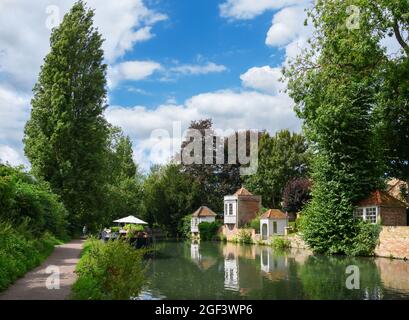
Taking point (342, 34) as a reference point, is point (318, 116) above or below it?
below

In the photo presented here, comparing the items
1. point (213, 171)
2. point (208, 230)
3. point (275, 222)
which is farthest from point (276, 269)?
Answer: point (213, 171)

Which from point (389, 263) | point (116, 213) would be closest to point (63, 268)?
point (389, 263)

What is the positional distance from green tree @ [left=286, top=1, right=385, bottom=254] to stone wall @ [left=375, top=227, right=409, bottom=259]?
5.11 ft

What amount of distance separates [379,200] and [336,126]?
5042 millimetres

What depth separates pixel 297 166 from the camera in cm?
5734

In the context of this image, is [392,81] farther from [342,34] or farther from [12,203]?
[12,203]

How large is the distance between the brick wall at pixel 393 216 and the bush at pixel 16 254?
19437 mm

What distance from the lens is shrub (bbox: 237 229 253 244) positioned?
44.4m

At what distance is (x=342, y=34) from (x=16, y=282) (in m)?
20.9

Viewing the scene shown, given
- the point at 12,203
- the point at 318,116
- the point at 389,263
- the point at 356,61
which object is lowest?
the point at 389,263

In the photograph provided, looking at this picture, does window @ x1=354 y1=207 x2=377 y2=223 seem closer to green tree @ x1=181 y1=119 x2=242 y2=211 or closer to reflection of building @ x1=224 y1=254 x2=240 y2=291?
reflection of building @ x1=224 y1=254 x2=240 y2=291

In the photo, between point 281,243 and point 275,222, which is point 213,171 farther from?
point 281,243

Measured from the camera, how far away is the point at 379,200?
2811 cm

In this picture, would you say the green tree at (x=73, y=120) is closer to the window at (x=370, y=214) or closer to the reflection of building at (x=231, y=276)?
the reflection of building at (x=231, y=276)
